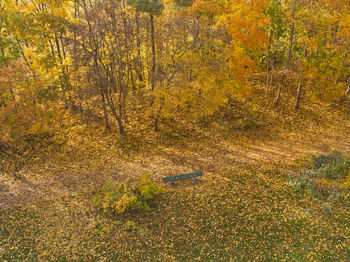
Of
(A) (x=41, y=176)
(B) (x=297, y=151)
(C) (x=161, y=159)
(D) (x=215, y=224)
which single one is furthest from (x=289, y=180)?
(A) (x=41, y=176)

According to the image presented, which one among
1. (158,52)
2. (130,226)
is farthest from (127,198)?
(158,52)

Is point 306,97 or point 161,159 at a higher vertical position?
point 306,97

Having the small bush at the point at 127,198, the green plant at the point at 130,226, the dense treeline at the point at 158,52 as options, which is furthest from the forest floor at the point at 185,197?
the dense treeline at the point at 158,52

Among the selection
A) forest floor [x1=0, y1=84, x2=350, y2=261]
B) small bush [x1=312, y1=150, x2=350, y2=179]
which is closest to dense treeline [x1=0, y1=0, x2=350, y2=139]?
forest floor [x1=0, y1=84, x2=350, y2=261]

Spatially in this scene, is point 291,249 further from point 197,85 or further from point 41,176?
point 41,176

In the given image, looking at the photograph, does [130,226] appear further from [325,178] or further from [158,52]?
[158,52]

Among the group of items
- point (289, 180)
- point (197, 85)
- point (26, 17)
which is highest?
point (26, 17)

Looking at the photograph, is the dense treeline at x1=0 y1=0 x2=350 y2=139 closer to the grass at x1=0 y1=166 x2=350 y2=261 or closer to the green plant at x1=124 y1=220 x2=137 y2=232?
the grass at x1=0 y1=166 x2=350 y2=261
